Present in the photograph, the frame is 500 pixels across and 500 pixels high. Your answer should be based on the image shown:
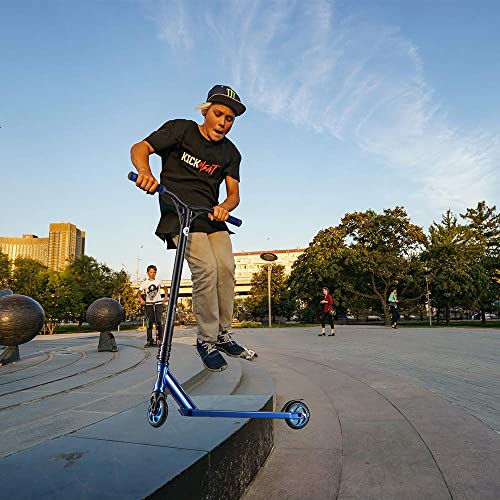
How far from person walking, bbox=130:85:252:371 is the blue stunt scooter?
433mm

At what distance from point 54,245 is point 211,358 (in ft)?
386

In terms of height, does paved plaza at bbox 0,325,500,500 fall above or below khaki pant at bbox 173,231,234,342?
below

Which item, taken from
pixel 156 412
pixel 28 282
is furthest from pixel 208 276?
pixel 28 282

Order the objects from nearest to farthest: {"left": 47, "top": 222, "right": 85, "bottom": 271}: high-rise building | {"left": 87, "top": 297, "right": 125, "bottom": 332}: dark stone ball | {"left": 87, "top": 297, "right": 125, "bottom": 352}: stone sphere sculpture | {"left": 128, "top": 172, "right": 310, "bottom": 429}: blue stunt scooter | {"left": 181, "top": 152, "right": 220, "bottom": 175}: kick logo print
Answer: {"left": 128, "top": 172, "right": 310, "bottom": 429}: blue stunt scooter, {"left": 181, "top": 152, "right": 220, "bottom": 175}: kick logo print, {"left": 87, "top": 297, "right": 125, "bottom": 352}: stone sphere sculpture, {"left": 87, "top": 297, "right": 125, "bottom": 332}: dark stone ball, {"left": 47, "top": 222, "right": 85, "bottom": 271}: high-rise building

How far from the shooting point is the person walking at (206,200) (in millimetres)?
2787

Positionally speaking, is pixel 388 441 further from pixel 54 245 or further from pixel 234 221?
pixel 54 245

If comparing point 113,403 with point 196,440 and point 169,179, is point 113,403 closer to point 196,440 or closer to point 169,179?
point 196,440

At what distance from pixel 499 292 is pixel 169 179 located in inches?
1681

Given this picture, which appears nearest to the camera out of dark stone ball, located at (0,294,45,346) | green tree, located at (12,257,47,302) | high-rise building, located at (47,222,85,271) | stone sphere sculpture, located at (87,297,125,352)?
dark stone ball, located at (0,294,45,346)

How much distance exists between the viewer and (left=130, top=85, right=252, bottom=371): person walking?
9.14 ft

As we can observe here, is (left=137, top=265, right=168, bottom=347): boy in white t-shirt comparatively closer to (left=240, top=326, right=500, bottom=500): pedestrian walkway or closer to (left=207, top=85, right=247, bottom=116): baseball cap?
(left=240, top=326, right=500, bottom=500): pedestrian walkway

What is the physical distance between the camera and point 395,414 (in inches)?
145

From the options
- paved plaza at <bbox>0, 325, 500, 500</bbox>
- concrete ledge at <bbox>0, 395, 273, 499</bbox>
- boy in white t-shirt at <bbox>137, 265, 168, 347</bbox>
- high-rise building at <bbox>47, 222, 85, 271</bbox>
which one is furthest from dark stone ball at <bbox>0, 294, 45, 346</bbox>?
high-rise building at <bbox>47, 222, 85, 271</bbox>

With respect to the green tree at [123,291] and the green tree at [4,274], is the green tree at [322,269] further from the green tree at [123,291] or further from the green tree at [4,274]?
the green tree at [4,274]
